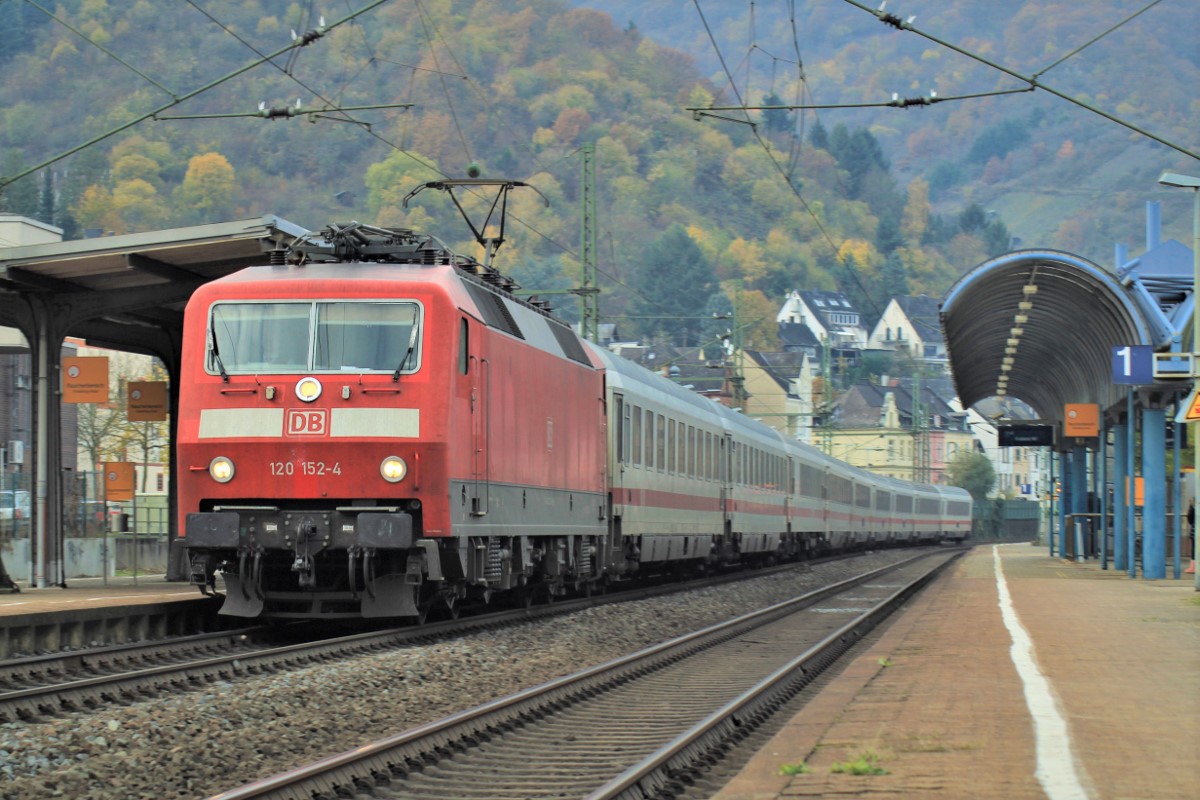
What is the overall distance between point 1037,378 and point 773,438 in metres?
9.43

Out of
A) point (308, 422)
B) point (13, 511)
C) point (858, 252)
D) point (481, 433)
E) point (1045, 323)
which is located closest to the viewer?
point (308, 422)

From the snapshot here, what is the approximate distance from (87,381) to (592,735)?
14.8 meters

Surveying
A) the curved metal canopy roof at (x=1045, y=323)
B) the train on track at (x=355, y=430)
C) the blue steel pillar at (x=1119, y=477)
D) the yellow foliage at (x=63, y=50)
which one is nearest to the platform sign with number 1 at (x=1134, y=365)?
the curved metal canopy roof at (x=1045, y=323)

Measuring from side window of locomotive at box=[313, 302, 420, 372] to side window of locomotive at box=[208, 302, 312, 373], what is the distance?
185 mm

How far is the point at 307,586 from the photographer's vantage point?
49.4ft

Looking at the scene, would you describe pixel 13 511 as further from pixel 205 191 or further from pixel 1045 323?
pixel 205 191

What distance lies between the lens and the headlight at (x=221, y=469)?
15094 mm

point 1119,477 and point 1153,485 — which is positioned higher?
point 1119,477

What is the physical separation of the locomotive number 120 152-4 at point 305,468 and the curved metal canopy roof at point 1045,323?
17.6 m

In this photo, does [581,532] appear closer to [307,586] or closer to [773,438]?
→ [307,586]

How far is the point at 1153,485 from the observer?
30.3m

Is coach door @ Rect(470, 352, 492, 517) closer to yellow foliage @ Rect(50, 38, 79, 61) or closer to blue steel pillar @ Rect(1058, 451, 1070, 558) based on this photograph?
blue steel pillar @ Rect(1058, 451, 1070, 558)

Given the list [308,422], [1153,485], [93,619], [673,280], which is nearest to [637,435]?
[308,422]

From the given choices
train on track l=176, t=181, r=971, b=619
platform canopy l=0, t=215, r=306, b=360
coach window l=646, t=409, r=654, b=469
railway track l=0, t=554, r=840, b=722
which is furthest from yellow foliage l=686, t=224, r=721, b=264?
railway track l=0, t=554, r=840, b=722
